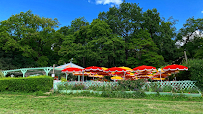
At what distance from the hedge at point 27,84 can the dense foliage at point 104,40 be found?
542 inches

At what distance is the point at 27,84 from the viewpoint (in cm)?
1174

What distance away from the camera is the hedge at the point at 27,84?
11688 millimetres

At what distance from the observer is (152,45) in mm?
26953

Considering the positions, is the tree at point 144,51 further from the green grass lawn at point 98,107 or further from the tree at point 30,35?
the green grass lawn at point 98,107

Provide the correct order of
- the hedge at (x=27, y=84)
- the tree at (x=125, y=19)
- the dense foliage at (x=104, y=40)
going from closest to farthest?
the hedge at (x=27, y=84)
the dense foliage at (x=104, y=40)
the tree at (x=125, y=19)

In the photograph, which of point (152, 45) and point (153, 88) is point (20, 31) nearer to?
point (152, 45)

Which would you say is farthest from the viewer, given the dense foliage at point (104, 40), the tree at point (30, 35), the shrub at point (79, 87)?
the tree at point (30, 35)

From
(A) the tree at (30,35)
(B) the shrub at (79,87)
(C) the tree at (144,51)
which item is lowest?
(B) the shrub at (79,87)

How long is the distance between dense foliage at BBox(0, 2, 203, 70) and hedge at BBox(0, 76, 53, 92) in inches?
542

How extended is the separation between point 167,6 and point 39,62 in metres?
25.0

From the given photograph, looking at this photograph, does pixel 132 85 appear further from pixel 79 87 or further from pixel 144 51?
pixel 144 51

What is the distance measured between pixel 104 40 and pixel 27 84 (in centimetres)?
1638

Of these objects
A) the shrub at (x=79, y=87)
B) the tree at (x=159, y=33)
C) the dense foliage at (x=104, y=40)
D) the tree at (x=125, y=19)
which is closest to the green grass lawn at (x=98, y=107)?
the shrub at (x=79, y=87)

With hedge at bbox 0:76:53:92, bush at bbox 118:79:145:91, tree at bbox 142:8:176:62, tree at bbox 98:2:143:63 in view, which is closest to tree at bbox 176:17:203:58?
tree at bbox 142:8:176:62
